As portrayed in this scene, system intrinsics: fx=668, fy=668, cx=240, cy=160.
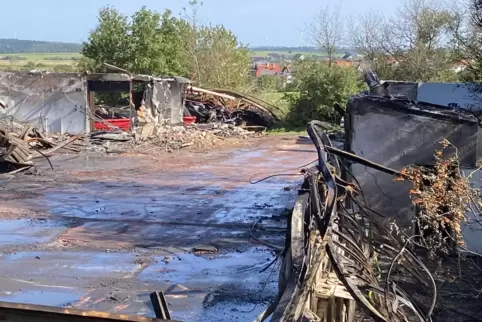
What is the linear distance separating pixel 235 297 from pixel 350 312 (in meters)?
2.68

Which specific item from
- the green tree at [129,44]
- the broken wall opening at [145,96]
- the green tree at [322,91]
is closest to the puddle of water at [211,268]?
the broken wall opening at [145,96]

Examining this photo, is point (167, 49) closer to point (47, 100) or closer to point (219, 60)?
point (219, 60)

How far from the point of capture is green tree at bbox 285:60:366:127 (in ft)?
110

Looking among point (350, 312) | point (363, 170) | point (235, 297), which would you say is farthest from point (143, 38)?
point (350, 312)

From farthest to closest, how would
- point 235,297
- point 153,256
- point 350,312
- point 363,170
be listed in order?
point 363,170
point 153,256
point 235,297
point 350,312

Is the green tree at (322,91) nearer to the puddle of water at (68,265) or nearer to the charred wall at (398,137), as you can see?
the charred wall at (398,137)

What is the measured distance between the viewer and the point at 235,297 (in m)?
8.59

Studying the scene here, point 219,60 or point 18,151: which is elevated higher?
point 219,60

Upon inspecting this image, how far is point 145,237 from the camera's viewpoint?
39.0 feet

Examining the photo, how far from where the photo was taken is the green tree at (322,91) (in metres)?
33.4

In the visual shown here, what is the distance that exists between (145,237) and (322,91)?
906 inches

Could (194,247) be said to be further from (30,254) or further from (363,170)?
(363,170)

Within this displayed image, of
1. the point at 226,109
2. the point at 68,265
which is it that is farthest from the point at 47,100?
the point at 68,265

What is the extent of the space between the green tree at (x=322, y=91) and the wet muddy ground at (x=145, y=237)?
1308cm
